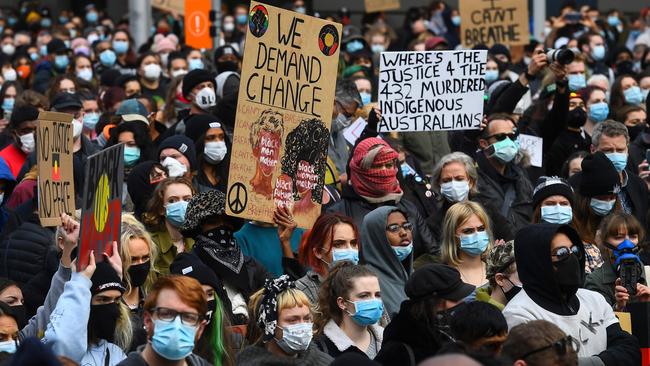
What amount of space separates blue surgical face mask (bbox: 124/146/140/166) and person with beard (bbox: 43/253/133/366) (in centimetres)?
412

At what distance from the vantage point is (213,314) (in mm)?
7785

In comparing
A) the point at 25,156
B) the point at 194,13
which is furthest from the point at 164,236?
the point at 194,13

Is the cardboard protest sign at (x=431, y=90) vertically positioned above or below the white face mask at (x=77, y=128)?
above

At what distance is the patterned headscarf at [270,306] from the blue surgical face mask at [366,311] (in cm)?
34

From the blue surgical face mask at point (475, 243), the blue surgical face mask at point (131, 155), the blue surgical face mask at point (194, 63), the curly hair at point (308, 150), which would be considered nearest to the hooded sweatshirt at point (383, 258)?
the blue surgical face mask at point (475, 243)

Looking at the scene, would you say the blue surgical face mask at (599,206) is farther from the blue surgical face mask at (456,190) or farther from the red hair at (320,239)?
the red hair at (320,239)

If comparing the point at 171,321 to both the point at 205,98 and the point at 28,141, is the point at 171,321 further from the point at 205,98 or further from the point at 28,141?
the point at 205,98

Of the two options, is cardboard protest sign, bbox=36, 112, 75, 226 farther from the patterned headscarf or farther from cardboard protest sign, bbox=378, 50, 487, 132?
cardboard protest sign, bbox=378, 50, 487, 132

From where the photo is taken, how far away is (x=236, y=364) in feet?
24.3

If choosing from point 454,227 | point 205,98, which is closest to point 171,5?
point 205,98

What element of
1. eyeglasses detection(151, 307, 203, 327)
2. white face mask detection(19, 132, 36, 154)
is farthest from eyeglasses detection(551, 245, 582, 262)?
white face mask detection(19, 132, 36, 154)

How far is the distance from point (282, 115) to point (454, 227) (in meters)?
1.26

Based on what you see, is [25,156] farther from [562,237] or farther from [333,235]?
[562,237]

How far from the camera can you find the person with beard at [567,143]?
1277 centimetres
